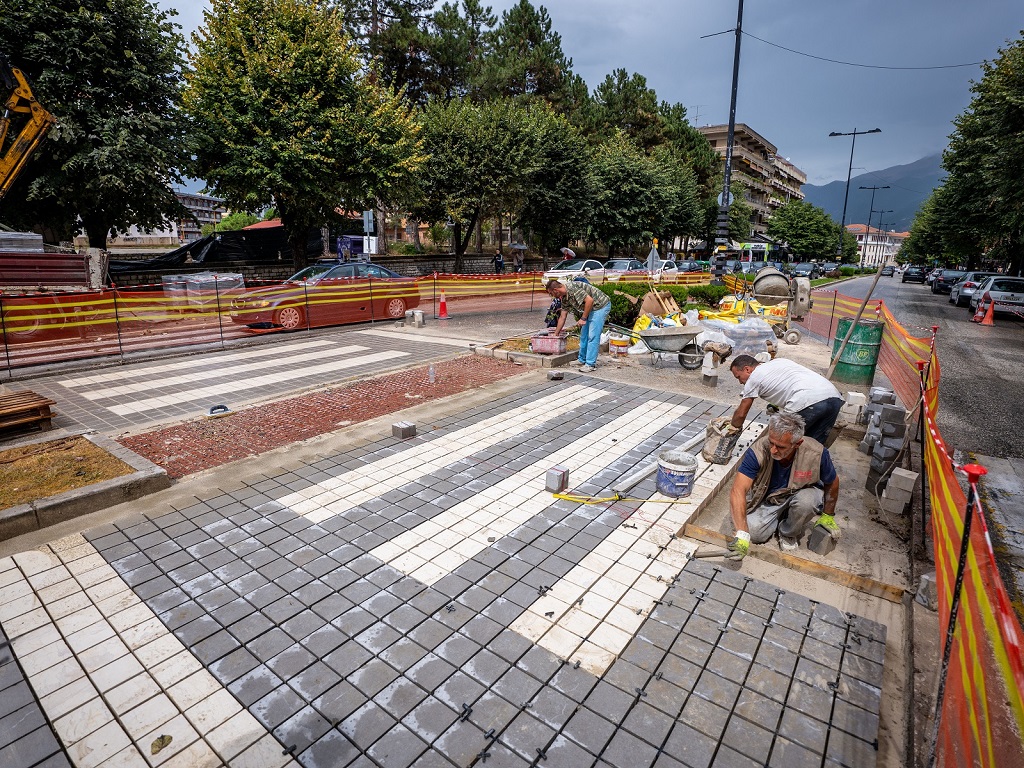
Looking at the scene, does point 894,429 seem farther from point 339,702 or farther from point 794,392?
point 339,702

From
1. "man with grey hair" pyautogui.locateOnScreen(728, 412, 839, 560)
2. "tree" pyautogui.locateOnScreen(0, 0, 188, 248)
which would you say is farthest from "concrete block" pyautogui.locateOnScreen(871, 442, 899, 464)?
"tree" pyautogui.locateOnScreen(0, 0, 188, 248)

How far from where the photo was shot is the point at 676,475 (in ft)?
17.5

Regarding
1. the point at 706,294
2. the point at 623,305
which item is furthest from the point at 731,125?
the point at 623,305

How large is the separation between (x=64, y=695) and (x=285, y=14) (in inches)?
852

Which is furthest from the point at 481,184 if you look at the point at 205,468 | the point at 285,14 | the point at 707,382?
the point at 205,468

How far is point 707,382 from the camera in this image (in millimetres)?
9625

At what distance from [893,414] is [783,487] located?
6.39 feet

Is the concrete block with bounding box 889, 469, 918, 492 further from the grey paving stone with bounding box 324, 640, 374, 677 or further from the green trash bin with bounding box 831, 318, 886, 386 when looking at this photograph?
the green trash bin with bounding box 831, 318, 886, 386

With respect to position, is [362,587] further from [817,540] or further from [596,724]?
[817,540]

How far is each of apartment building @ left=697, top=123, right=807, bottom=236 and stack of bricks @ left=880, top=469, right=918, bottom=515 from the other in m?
71.5

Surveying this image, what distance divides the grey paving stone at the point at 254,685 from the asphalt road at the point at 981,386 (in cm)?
863

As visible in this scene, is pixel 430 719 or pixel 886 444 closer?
pixel 430 719

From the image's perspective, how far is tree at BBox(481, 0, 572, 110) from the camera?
38.1 m

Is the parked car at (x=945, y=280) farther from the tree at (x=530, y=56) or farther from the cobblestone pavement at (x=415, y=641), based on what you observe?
the cobblestone pavement at (x=415, y=641)
